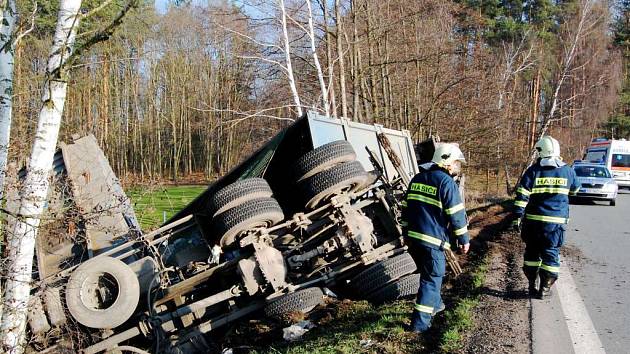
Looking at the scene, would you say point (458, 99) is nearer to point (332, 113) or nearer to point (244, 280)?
point (332, 113)

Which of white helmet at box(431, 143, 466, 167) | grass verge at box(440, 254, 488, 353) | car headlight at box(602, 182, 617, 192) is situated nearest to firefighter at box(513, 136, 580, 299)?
grass verge at box(440, 254, 488, 353)

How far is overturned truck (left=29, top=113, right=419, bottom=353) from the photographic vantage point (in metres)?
5.97

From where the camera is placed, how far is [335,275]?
6.39m

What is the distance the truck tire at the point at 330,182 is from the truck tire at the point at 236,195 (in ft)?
1.51

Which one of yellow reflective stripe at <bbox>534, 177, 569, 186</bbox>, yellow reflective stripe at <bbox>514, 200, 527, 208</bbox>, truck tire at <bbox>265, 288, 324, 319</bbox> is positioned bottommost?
truck tire at <bbox>265, 288, 324, 319</bbox>

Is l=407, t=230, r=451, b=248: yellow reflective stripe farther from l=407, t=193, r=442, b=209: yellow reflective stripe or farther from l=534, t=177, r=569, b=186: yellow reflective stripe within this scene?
l=534, t=177, r=569, b=186: yellow reflective stripe

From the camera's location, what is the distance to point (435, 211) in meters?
4.71

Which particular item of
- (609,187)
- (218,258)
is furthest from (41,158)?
(609,187)

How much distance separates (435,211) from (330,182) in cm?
181

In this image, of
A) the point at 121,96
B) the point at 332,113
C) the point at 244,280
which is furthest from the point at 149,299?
the point at 121,96

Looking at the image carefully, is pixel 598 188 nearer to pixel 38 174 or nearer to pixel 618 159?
pixel 618 159

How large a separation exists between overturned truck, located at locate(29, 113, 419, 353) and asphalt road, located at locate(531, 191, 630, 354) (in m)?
1.51

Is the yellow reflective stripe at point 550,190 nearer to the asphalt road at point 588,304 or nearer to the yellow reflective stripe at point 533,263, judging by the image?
the yellow reflective stripe at point 533,263

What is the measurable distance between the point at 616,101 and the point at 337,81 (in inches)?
1369
